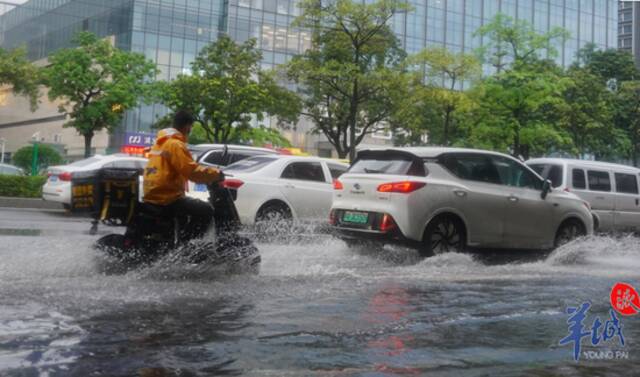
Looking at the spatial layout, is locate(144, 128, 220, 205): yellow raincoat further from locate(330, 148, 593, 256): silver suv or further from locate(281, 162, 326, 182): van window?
locate(281, 162, 326, 182): van window

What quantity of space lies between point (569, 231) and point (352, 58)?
20335mm

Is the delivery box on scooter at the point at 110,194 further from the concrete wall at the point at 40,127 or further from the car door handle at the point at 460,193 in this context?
the concrete wall at the point at 40,127

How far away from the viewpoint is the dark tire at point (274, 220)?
11.9 m

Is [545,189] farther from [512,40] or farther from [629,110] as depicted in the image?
[629,110]

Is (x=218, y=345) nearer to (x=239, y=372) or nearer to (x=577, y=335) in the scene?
(x=239, y=372)

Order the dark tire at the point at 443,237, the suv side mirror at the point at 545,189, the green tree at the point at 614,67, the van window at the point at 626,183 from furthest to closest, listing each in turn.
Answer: the green tree at the point at 614,67 < the van window at the point at 626,183 < the suv side mirror at the point at 545,189 < the dark tire at the point at 443,237

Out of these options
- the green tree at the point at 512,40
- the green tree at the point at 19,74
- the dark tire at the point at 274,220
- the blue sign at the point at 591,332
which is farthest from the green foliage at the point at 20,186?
the green tree at the point at 512,40

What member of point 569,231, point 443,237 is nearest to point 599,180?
point 569,231

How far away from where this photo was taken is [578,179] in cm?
1487

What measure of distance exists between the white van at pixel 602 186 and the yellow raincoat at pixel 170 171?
10141 millimetres

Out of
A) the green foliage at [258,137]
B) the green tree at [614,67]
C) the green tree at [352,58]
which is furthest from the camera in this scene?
the green tree at [614,67]

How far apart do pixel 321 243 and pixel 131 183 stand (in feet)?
16.9

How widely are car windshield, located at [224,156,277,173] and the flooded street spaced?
155 inches

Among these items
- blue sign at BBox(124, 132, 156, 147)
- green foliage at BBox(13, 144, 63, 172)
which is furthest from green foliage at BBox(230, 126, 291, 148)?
green foliage at BBox(13, 144, 63, 172)
